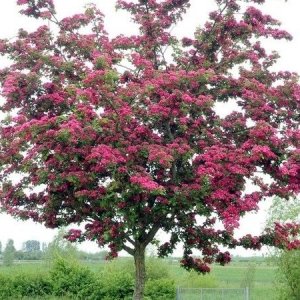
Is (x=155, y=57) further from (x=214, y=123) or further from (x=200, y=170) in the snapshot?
(x=200, y=170)

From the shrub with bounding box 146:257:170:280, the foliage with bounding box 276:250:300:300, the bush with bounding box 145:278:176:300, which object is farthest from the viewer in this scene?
the shrub with bounding box 146:257:170:280

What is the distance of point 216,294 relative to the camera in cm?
2233

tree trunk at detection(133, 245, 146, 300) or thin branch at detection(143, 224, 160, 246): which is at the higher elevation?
thin branch at detection(143, 224, 160, 246)

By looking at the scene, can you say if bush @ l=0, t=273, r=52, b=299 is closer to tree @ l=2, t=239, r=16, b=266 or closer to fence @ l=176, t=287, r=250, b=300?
fence @ l=176, t=287, r=250, b=300

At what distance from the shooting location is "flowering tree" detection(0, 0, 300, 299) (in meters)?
13.8

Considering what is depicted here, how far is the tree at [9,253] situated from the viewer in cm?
5787

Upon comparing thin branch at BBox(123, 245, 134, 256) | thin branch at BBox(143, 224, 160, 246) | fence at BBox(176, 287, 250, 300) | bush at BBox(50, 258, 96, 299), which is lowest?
fence at BBox(176, 287, 250, 300)

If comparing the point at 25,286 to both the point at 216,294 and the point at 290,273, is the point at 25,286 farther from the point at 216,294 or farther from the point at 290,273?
the point at 290,273

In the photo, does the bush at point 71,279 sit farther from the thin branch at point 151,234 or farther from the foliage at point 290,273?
the foliage at point 290,273

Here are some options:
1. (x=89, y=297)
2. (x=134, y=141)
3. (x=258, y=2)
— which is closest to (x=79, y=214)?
(x=134, y=141)

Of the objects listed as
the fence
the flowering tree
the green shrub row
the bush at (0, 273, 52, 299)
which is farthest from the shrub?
the flowering tree

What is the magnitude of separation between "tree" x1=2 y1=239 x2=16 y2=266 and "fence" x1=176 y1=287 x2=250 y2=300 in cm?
3705

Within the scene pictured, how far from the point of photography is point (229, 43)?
1725 cm

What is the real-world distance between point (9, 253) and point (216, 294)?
137 feet
